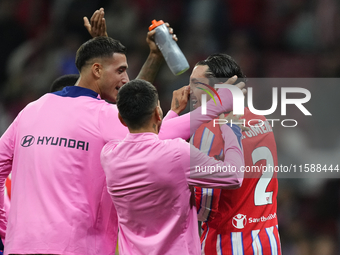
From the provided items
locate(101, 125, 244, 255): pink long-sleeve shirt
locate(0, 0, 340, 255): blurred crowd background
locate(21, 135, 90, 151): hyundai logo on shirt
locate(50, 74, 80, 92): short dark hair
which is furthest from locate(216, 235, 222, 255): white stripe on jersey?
locate(0, 0, 340, 255): blurred crowd background

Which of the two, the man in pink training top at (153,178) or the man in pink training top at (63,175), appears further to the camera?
the man in pink training top at (63,175)

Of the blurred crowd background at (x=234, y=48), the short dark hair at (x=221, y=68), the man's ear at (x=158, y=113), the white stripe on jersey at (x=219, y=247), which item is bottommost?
the white stripe on jersey at (x=219, y=247)

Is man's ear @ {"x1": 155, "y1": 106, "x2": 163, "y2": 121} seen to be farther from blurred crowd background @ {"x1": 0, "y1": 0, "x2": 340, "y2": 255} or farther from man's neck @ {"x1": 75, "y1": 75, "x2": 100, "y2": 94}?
blurred crowd background @ {"x1": 0, "y1": 0, "x2": 340, "y2": 255}

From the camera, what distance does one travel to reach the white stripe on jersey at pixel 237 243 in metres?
2.88

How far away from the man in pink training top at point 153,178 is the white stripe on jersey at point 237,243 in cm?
46

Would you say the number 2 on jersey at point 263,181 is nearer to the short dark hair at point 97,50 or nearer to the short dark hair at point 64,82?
the short dark hair at point 97,50

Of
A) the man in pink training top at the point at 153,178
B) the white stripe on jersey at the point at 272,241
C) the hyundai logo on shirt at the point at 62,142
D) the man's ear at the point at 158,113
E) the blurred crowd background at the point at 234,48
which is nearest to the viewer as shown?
the man in pink training top at the point at 153,178

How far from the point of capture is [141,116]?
245cm

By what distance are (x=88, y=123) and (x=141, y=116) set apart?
1.26 ft

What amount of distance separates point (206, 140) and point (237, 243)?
27.8 inches

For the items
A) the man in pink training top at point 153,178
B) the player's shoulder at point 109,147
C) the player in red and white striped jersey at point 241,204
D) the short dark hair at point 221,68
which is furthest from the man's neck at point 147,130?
the short dark hair at point 221,68

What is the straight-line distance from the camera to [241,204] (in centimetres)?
290

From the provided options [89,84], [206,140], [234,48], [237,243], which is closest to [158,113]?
[206,140]

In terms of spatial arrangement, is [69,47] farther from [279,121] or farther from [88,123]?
[88,123]
